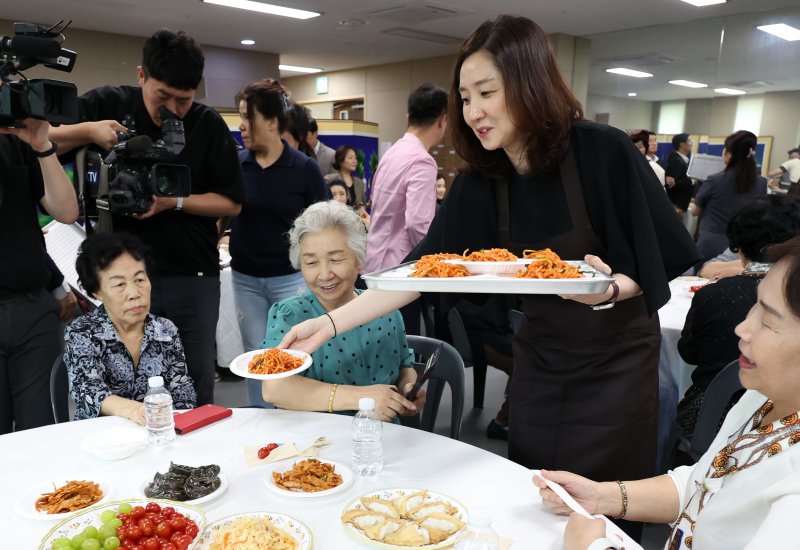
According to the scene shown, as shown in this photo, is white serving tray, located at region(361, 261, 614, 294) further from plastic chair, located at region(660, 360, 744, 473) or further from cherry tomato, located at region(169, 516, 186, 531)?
plastic chair, located at region(660, 360, 744, 473)

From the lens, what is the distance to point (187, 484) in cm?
124

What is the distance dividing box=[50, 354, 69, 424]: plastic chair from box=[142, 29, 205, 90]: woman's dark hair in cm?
110

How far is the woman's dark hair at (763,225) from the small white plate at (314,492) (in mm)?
1864

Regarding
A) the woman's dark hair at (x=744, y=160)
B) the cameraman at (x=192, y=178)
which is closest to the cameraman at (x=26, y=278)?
the cameraman at (x=192, y=178)

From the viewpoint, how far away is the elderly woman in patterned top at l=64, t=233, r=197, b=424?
1901mm

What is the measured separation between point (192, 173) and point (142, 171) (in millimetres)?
320

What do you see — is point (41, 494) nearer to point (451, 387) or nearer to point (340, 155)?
point (451, 387)

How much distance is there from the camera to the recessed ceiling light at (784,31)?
6.99 m

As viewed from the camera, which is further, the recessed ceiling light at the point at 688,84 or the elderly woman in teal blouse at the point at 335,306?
the recessed ceiling light at the point at 688,84

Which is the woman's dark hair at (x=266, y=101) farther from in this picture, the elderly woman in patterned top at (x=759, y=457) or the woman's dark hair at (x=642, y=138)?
the woman's dark hair at (x=642, y=138)

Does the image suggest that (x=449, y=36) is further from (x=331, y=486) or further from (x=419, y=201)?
(x=331, y=486)

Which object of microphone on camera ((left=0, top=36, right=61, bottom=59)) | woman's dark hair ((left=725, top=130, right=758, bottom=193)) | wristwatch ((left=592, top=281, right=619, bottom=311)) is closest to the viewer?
wristwatch ((left=592, top=281, right=619, bottom=311))

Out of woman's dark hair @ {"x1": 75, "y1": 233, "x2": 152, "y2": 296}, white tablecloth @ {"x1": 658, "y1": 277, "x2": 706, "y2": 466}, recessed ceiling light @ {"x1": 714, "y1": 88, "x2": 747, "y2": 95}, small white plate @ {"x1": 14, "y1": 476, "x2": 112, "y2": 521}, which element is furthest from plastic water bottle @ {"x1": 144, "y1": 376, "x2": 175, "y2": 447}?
recessed ceiling light @ {"x1": 714, "y1": 88, "x2": 747, "y2": 95}

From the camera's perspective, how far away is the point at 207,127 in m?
2.49
